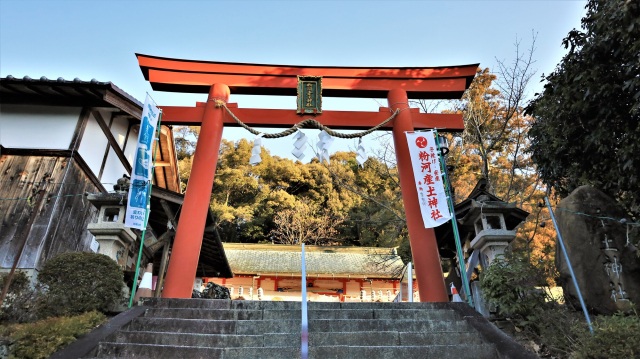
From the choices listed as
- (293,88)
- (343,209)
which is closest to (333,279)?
(343,209)

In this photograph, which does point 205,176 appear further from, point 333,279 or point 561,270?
point 333,279

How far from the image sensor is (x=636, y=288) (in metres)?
5.80

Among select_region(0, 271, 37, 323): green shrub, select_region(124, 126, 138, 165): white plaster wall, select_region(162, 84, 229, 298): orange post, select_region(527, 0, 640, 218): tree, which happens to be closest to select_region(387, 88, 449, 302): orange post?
select_region(527, 0, 640, 218): tree

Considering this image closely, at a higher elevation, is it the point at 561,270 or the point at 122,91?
the point at 122,91

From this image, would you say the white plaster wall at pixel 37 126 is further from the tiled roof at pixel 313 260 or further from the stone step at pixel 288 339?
the tiled roof at pixel 313 260

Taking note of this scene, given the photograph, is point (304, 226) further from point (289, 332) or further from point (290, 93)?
point (289, 332)

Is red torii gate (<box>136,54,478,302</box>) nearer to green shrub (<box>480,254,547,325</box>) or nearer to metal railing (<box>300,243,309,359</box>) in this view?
green shrub (<box>480,254,547,325</box>)

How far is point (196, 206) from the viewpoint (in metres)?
7.88

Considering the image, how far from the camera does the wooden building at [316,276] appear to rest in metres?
20.8

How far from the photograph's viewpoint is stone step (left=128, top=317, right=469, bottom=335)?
4.88 meters

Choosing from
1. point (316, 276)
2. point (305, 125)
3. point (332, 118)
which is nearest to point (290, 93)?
point (305, 125)

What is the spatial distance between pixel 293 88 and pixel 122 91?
4327 millimetres

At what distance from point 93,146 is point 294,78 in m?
5.41

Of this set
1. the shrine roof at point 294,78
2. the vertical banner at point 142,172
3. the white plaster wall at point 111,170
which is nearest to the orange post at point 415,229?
the shrine roof at point 294,78
